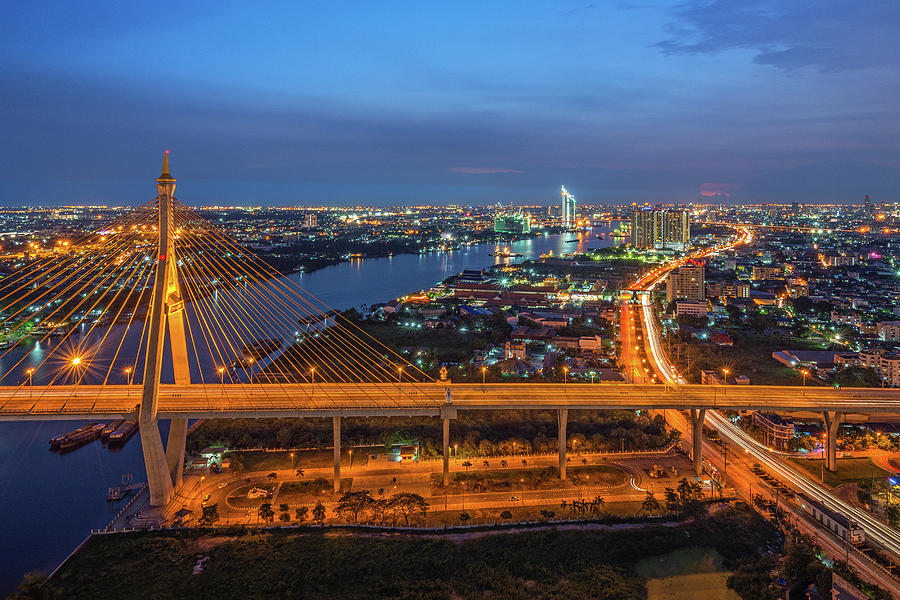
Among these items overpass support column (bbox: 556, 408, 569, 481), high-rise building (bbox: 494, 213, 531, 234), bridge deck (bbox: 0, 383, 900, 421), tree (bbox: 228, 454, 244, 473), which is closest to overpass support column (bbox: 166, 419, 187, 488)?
bridge deck (bbox: 0, 383, 900, 421)

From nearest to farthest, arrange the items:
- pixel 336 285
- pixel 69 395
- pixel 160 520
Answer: pixel 160 520
pixel 69 395
pixel 336 285

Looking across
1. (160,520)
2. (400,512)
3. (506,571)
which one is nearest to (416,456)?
(400,512)

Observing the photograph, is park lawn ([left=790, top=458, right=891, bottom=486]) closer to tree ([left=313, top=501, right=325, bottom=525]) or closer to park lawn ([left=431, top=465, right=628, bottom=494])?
park lawn ([left=431, top=465, right=628, bottom=494])

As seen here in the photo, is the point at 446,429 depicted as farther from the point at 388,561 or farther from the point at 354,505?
the point at 388,561

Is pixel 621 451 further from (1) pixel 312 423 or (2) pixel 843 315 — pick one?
(2) pixel 843 315

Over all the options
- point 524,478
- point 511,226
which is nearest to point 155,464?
→ point 524,478

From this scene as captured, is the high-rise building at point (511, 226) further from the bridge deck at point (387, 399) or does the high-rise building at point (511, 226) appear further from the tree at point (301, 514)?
the tree at point (301, 514)
